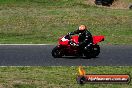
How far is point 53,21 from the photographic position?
34.2 metres

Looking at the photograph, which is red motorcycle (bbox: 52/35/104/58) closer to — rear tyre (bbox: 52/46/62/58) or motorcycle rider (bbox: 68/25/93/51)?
rear tyre (bbox: 52/46/62/58)

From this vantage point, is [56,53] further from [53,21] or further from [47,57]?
[53,21]

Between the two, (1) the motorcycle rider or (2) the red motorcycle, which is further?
(1) the motorcycle rider

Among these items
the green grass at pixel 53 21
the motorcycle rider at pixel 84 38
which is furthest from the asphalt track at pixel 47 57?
the green grass at pixel 53 21

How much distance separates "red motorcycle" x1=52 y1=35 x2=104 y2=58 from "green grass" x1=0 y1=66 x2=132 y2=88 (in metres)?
3.56

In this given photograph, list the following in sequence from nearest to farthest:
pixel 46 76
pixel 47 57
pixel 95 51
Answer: pixel 46 76 → pixel 47 57 → pixel 95 51

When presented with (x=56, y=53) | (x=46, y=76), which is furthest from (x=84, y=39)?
(x=46, y=76)

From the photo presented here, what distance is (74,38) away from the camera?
2200 cm

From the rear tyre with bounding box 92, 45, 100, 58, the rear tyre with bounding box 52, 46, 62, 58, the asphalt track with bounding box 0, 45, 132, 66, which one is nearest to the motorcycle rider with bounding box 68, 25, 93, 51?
the rear tyre with bounding box 92, 45, 100, 58

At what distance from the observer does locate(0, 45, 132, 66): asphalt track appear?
19688 mm

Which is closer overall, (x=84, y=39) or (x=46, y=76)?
(x=46, y=76)

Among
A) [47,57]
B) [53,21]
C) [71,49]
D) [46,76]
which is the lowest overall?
[53,21]

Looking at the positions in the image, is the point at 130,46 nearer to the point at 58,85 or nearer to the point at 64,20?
the point at 64,20

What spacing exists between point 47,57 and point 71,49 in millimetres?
1105
